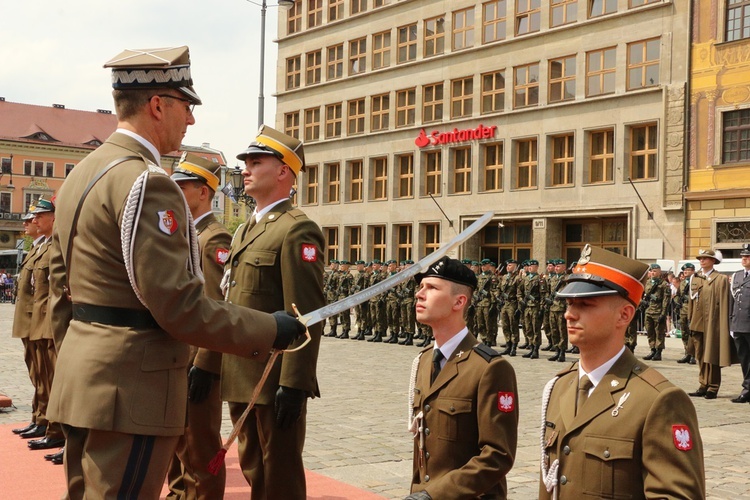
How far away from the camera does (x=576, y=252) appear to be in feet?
111

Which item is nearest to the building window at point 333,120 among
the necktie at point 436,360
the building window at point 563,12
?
the building window at point 563,12

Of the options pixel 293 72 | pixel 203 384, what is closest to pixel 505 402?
pixel 203 384

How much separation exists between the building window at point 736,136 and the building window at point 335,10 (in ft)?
Result: 70.7

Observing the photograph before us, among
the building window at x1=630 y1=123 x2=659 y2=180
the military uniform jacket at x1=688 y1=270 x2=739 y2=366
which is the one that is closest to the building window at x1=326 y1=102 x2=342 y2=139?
the building window at x1=630 y1=123 x2=659 y2=180

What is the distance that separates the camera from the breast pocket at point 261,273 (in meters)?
4.74

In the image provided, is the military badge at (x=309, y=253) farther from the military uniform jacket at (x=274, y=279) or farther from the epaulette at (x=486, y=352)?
the epaulette at (x=486, y=352)

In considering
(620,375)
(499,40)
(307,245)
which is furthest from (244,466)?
(499,40)

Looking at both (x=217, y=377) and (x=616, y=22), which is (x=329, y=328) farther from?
(x=217, y=377)

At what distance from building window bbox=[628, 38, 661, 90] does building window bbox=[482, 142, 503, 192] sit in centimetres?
634

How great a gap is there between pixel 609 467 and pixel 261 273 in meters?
2.32

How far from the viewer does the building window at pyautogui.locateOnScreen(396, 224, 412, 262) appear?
4009cm

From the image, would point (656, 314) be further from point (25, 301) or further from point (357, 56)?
point (357, 56)

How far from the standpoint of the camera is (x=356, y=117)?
43.2m

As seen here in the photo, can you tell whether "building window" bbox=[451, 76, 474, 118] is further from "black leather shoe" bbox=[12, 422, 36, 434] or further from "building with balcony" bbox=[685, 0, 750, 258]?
"black leather shoe" bbox=[12, 422, 36, 434]
